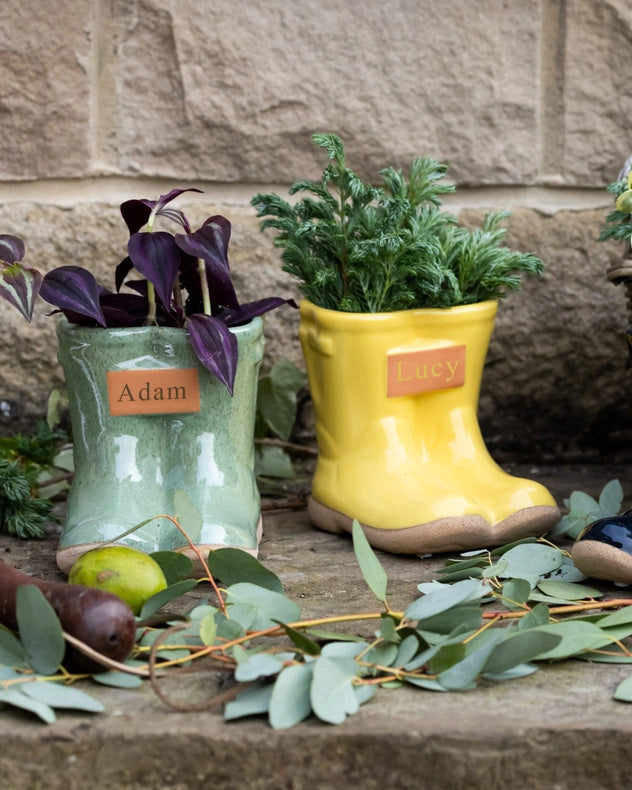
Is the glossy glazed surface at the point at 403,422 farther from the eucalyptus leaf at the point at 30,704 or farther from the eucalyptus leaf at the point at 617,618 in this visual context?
the eucalyptus leaf at the point at 30,704

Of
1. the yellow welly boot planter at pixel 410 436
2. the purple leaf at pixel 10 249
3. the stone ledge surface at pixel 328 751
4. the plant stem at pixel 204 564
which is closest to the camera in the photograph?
the stone ledge surface at pixel 328 751

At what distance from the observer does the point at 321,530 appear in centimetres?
128

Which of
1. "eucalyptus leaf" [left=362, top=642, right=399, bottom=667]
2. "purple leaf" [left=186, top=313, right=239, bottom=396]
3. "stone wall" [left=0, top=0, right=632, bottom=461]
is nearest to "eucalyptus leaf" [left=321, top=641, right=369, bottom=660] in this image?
"eucalyptus leaf" [left=362, top=642, right=399, bottom=667]

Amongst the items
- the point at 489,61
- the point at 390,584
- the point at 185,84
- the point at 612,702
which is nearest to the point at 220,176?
the point at 185,84

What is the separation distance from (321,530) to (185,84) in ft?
2.14

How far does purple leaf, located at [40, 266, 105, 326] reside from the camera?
1.07 meters

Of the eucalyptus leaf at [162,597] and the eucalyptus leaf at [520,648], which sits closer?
the eucalyptus leaf at [520,648]

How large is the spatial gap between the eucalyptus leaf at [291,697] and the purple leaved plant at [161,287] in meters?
0.37

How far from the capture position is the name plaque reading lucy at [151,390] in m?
1.09

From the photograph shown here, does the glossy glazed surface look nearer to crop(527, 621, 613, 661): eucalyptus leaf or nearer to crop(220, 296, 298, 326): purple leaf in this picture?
crop(220, 296, 298, 326): purple leaf

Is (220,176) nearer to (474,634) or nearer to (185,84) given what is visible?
(185,84)

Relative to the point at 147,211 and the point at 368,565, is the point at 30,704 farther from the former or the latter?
the point at 147,211

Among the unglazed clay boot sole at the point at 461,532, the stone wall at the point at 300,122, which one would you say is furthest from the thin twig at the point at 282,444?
the unglazed clay boot sole at the point at 461,532

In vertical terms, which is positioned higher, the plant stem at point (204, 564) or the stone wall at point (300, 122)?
the stone wall at point (300, 122)
